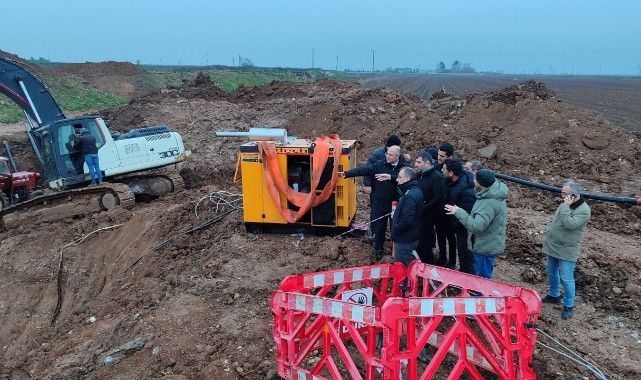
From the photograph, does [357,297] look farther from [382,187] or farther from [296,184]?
[296,184]

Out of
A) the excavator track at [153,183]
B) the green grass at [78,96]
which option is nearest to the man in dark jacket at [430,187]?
the excavator track at [153,183]

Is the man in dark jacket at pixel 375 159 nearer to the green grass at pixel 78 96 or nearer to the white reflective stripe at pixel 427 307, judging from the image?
the white reflective stripe at pixel 427 307

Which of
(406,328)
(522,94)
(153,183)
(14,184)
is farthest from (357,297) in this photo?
(522,94)

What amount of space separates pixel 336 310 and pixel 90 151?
A: 9.29 m

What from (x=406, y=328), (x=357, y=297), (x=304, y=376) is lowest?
(x=304, y=376)

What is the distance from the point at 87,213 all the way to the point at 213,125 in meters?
8.89

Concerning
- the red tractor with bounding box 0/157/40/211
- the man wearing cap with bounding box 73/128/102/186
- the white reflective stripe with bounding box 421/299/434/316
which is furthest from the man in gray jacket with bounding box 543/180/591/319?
the red tractor with bounding box 0/157/40/211

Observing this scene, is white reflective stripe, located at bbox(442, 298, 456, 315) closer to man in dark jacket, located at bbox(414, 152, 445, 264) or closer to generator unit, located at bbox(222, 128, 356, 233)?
man in dark jacket, located at bbox(414, 152, 445, 264)

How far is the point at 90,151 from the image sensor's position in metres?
12.3

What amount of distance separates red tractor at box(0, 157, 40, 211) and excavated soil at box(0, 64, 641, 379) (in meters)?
1.67

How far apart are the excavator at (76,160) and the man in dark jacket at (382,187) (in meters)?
6.73

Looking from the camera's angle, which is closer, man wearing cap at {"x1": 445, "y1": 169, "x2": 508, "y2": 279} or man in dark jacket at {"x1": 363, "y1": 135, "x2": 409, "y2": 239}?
man wearing cap at {"x1": 445, "y1": 169, "x2": 508, "y2": 279}

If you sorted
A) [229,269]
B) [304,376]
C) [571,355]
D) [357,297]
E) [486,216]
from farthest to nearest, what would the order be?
[229,269]
[486,216]
[357,297]
[571,355]
[304,376]

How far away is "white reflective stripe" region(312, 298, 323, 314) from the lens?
4984mm
